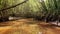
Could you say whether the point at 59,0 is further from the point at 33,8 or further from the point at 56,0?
the point at 33,8

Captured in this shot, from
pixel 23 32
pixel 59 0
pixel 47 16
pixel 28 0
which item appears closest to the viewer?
pixel 23 32

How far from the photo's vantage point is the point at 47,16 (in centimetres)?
712

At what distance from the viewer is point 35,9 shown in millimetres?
7508

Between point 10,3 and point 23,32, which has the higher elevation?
point 10,3

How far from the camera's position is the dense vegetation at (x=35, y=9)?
6.84m

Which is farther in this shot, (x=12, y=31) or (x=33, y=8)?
(x=33, y=8)

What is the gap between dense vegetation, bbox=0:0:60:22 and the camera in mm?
6840

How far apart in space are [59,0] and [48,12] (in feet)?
2.54

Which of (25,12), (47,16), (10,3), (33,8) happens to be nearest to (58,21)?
(47,16)

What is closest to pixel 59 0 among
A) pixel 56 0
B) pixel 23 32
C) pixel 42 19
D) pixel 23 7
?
pixel 56 0

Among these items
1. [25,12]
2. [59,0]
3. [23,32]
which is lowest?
[23,32]

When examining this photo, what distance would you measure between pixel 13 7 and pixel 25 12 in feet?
2.59

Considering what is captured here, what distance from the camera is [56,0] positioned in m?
6.72

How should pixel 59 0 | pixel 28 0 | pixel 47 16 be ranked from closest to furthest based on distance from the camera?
pixel 59 0 < pixel 47 16 < pixel 28 0
